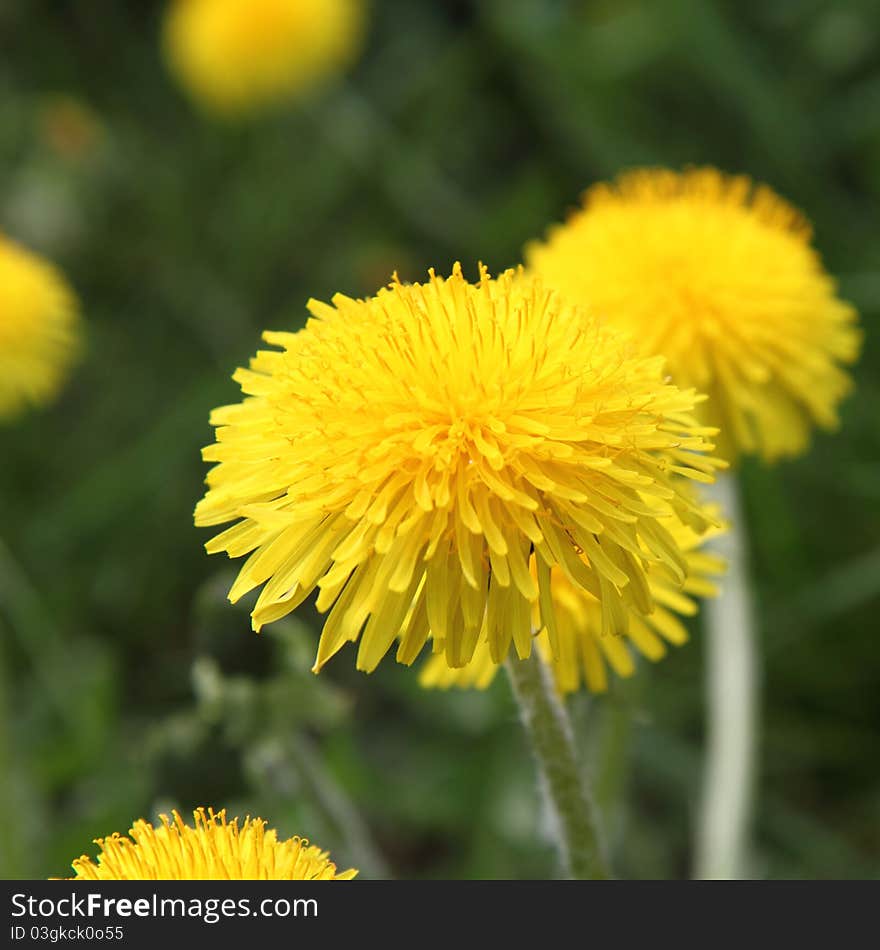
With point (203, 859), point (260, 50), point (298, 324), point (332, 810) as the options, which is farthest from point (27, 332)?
point (203, 859)

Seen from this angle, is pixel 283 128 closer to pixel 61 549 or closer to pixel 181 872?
pixel 61 549

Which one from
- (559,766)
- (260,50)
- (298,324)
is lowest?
(559,766)

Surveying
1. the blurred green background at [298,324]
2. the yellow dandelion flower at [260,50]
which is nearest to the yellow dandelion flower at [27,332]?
the blurred green background at [298,324]

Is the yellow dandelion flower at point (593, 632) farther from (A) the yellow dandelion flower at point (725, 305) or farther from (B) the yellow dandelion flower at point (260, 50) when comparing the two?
(B) the yellow dandelion flower at point (260, 50)

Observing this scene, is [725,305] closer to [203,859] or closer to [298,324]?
[203,859]
